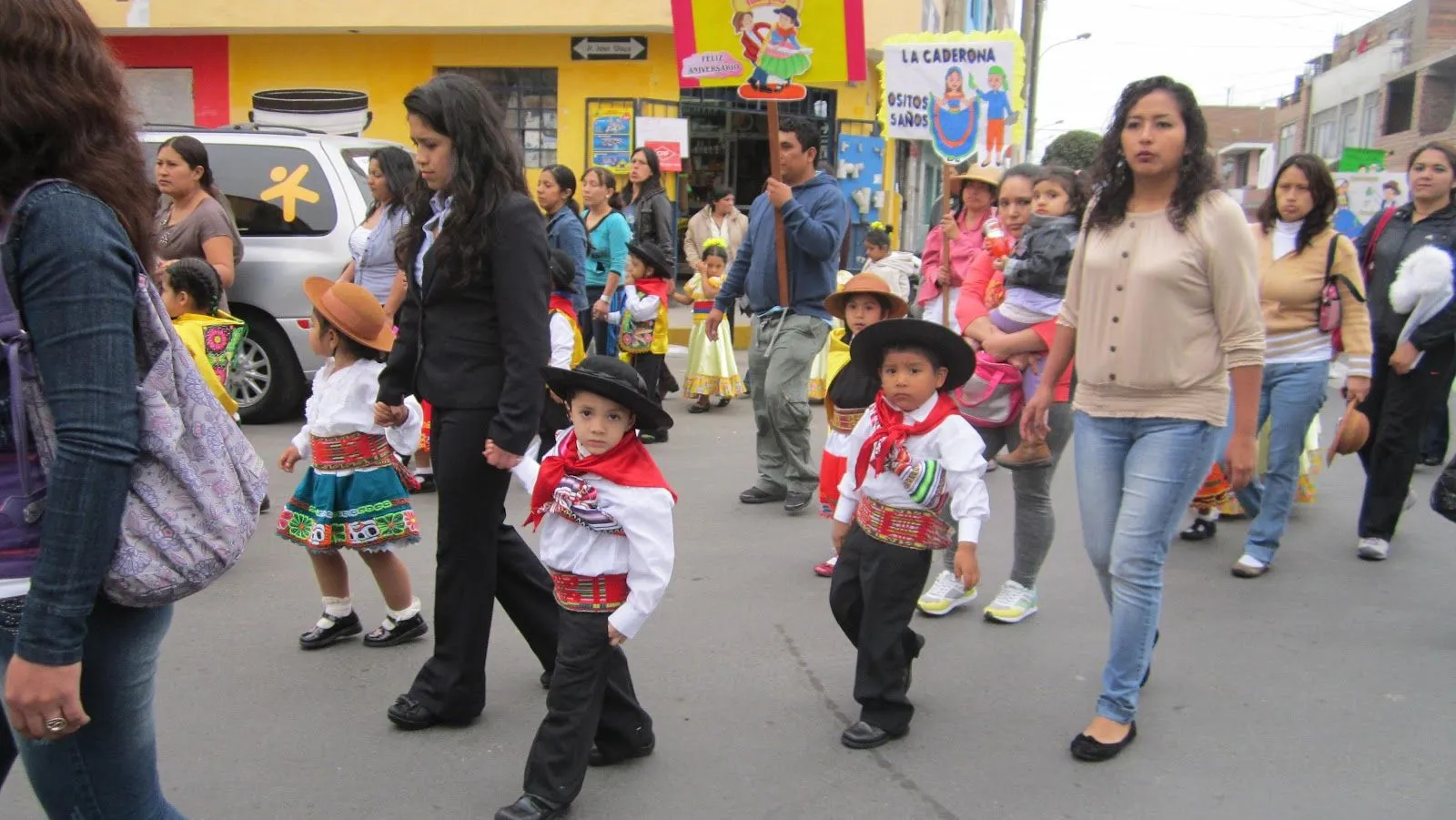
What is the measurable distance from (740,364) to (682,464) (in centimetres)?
500

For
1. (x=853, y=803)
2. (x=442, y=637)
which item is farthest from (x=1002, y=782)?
(x=442, y=637)

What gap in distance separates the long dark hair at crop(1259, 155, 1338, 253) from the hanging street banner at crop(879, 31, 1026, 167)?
2.64 m

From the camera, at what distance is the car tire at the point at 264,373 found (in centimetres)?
875

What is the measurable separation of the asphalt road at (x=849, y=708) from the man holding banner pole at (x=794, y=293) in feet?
3.04

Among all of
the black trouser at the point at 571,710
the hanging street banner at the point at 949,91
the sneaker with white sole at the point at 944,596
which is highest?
the hanging street banner at the point at 949,91

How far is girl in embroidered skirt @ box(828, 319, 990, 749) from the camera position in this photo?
385cm

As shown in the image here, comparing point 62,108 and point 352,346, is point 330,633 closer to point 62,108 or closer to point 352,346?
point 352,346

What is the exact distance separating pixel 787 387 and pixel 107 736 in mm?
4828

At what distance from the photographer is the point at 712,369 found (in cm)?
996

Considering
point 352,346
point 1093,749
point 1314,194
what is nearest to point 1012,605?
point 1093,749

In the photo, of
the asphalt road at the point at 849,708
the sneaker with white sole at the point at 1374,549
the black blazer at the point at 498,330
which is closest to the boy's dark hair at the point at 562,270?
the asphalt road at the point at 849,708

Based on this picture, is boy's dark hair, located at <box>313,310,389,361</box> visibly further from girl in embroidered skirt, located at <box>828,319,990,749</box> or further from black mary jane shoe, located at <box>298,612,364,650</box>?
girl in embroidered skirt, located at <box>828,319,990,749</box>

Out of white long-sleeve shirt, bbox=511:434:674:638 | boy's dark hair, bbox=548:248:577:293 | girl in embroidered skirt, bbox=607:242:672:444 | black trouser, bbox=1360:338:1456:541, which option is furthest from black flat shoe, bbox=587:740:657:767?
girl in embroidered skirt, bbox=607:242:672:444

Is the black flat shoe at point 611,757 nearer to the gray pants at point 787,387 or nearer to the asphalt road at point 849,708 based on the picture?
the asphalt road at point 849,708
